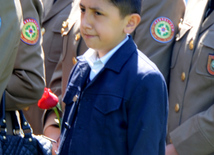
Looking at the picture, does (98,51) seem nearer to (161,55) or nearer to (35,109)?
(161,55)

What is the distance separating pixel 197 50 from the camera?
9.02 feet

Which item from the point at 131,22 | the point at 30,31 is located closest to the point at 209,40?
the point at 131,22

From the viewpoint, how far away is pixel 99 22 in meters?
1.97

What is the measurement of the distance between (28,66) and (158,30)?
960 millimetres

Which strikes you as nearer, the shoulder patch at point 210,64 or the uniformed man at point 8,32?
the uniformed man at point 8,32

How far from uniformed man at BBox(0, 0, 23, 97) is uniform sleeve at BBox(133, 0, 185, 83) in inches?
51.3

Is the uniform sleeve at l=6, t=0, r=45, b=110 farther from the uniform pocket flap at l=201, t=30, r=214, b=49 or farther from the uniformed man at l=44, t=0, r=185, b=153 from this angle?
the uniform pocket flap at l=201, t=30, r=214, b=49

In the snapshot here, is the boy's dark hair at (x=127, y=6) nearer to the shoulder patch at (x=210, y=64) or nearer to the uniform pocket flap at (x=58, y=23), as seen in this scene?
the shoulder patch at (x=210, y=64)

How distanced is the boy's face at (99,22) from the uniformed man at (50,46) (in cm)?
150

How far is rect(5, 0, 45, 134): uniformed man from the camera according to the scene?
7.84 feet

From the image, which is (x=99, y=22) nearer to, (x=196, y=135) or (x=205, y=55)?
(x=205, y=55)

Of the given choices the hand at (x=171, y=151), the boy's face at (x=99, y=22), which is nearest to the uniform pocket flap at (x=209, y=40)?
the hand at (x=171, y=151)


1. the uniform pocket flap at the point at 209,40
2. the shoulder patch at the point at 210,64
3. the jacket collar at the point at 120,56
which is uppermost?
the jacket collar at the point at 120,56

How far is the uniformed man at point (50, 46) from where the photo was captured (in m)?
3.48
